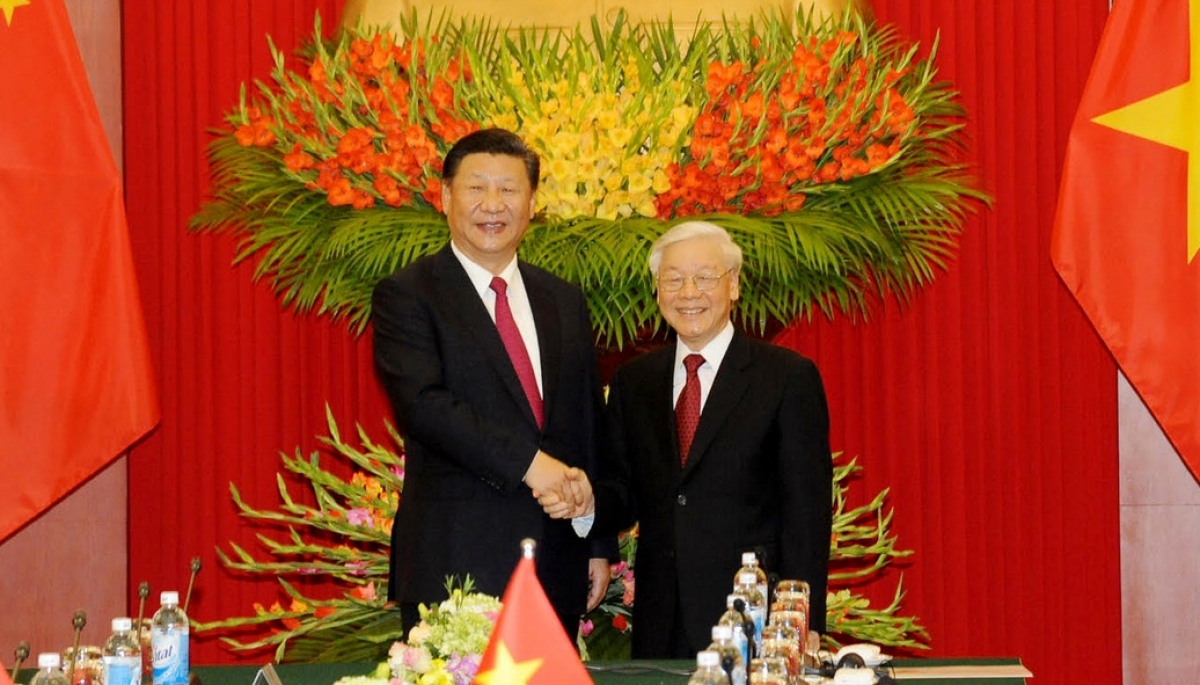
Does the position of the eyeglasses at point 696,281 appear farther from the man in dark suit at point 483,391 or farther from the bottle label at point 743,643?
the bottle label at point 743,643

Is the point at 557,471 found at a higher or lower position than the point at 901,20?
lower

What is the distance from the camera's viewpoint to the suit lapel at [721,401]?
9.01ft

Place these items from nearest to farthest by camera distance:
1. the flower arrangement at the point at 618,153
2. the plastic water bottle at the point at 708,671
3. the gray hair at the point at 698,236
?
the plastic water bottle at the point at 708,671 < the gray hair at the point at 698,236 < the flower arrangement at the point at 618,153

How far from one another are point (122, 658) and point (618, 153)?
4.71 feet

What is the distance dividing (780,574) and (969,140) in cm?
160

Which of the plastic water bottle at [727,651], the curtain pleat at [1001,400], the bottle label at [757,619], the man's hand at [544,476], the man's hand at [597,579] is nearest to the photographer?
the plastic water bottle at [727,651]

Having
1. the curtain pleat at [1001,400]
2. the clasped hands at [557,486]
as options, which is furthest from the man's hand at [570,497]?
the curtain pleat at [1001,400]

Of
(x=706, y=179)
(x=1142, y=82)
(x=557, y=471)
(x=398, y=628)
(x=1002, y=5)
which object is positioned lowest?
(x=398, y=628)

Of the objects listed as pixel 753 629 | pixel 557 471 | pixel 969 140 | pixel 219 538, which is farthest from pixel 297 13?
pixel 753 629

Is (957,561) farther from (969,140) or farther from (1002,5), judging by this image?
(1002,5)

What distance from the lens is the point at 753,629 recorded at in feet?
6.58

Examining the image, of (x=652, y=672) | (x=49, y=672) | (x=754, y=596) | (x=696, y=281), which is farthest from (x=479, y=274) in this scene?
(x=49, y=672)

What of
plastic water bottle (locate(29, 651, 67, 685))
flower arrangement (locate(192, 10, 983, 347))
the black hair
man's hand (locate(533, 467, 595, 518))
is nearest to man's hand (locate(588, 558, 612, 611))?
man's hand (locate(533, 467, 595, 518))

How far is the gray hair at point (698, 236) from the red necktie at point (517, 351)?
0.78ft
